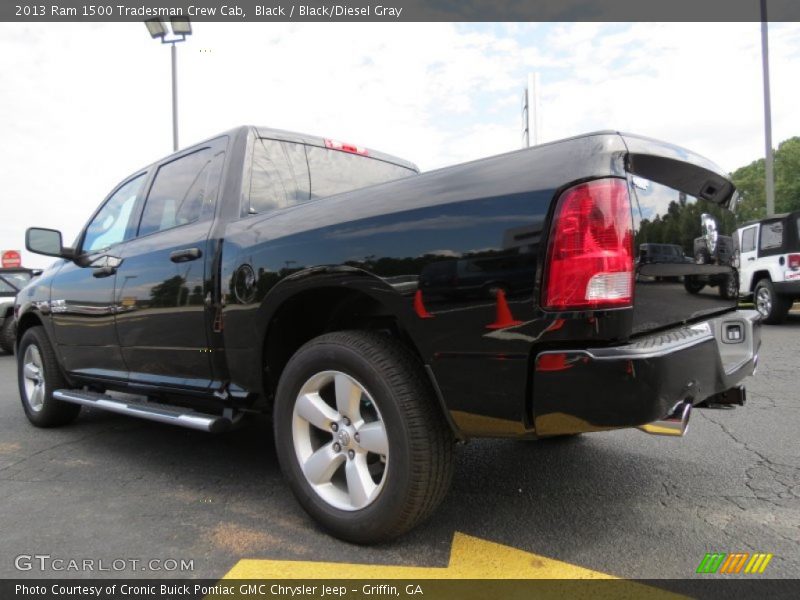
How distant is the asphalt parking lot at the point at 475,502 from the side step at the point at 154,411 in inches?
13.8

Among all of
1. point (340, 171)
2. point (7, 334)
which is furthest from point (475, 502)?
point (7, 334)

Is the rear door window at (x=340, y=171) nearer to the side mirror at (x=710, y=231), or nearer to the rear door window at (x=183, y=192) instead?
the rear door window at (x=183, y=192)

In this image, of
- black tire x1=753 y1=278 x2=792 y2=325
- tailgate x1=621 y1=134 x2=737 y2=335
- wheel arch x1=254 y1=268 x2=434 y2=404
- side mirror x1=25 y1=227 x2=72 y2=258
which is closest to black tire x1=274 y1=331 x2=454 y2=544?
wheel arch x1=254 y1=268 x2=434 y2=404

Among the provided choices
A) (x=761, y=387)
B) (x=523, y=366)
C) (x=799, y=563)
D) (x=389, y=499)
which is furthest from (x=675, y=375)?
(x=761, y=387)

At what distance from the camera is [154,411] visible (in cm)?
320

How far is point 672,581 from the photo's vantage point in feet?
6.59

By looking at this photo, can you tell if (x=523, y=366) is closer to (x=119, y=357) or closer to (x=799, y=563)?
(x=799, y=563)

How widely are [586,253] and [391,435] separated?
947mm

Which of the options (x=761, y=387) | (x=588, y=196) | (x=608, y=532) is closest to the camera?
(x=588, y=196)

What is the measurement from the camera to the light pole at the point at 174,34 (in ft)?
35.2

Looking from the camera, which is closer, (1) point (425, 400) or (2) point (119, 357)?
(1) point (425, 400)

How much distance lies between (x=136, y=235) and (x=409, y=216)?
2333 millimetres

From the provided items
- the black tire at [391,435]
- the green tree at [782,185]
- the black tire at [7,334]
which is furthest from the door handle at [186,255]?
the green tree at [782,185]

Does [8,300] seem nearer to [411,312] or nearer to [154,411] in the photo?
[154,411]
